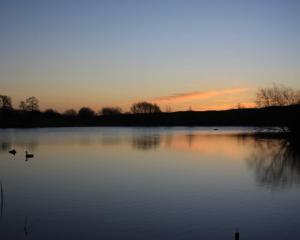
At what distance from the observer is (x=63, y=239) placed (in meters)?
10.2

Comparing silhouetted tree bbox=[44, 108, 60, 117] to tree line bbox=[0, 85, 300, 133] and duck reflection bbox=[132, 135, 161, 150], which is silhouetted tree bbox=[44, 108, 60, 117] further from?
duck reflection bbox=[132, 135, 161, 150]

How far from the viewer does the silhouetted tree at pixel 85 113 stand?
536ft

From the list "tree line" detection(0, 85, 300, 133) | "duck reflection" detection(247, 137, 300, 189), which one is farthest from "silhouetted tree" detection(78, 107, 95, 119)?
"duck reflection" detection(247, 137, 300, 189)

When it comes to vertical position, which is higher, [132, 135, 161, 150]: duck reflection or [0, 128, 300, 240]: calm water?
[132, 135, 161, 150]: duck reflection

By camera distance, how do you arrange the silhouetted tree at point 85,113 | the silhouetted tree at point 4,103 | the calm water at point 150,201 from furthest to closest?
the silhouetted tree at point 85,113 < the silhouetted tree at point 4,103 < the calm water at point 150,201

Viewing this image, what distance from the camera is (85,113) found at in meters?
168

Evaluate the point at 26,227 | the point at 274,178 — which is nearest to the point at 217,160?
the point at 274,178

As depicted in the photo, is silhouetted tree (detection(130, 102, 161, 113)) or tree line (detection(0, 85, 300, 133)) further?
silhouetted tree (detection(130, 102, 161, 113))

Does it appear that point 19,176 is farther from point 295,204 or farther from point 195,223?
point 295,204

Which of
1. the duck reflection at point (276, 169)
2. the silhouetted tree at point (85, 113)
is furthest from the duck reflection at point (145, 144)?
the silhouetted tree at point (85, 113)

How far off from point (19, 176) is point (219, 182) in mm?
10639

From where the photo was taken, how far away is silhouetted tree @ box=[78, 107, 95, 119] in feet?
536

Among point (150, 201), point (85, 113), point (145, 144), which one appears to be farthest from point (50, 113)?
point (150, 201)

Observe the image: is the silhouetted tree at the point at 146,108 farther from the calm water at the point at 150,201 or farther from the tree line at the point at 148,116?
the calm water at the point at 150,201
